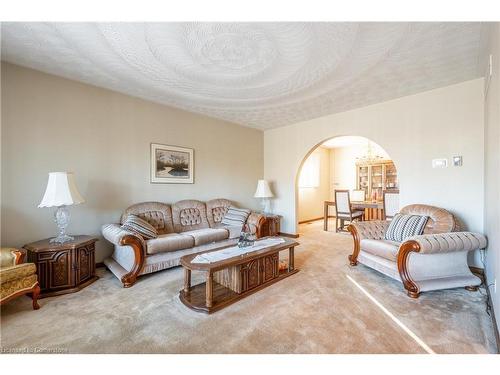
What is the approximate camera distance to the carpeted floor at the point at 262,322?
1.63 m

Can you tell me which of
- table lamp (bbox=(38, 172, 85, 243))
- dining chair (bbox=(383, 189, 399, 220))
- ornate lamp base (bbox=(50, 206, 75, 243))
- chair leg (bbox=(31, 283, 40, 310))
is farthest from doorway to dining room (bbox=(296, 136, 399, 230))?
chair leg (bbox=(31, 283, 40, 310))

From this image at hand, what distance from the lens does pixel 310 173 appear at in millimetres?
7574

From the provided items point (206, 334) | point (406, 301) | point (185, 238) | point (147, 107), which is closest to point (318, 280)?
point (406, 301)

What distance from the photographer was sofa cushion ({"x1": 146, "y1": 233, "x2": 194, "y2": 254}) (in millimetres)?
2892

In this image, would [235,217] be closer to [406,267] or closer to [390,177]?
[406,267]

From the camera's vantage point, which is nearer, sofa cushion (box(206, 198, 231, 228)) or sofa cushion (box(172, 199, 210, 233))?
sofa cushion (box(172, 199, 210, 233))

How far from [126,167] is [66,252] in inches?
59.2

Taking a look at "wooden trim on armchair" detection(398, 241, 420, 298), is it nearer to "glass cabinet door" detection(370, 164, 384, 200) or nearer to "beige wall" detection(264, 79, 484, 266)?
"beige wall" detection(264, 79, 484, 266)

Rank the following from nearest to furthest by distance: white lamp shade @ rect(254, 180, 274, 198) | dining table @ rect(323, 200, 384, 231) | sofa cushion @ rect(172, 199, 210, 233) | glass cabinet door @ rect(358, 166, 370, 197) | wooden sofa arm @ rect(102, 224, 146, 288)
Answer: wooden sofa arm @ rect(102, 224, 146, 288) < sofa cushion @ rect(172, 199, 210, 233) < white lamp shade @ rect(254, 180, 274, 198) < dining table @ rect(323, 200, 384, 231) < glass cabinet door @ rect(358, 166, 370, 197)

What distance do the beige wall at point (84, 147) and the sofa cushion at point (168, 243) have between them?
1.00 metres

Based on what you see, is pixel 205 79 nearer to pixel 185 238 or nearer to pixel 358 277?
pixel 185 238

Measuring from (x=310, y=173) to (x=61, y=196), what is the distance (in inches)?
260

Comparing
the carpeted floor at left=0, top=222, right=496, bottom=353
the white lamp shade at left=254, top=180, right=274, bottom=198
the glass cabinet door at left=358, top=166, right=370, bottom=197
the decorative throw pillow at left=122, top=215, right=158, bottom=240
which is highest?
the glass cabinet door at left=358, top=166, right=370, bottom=197

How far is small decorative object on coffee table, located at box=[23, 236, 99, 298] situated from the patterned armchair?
8.5 inches
